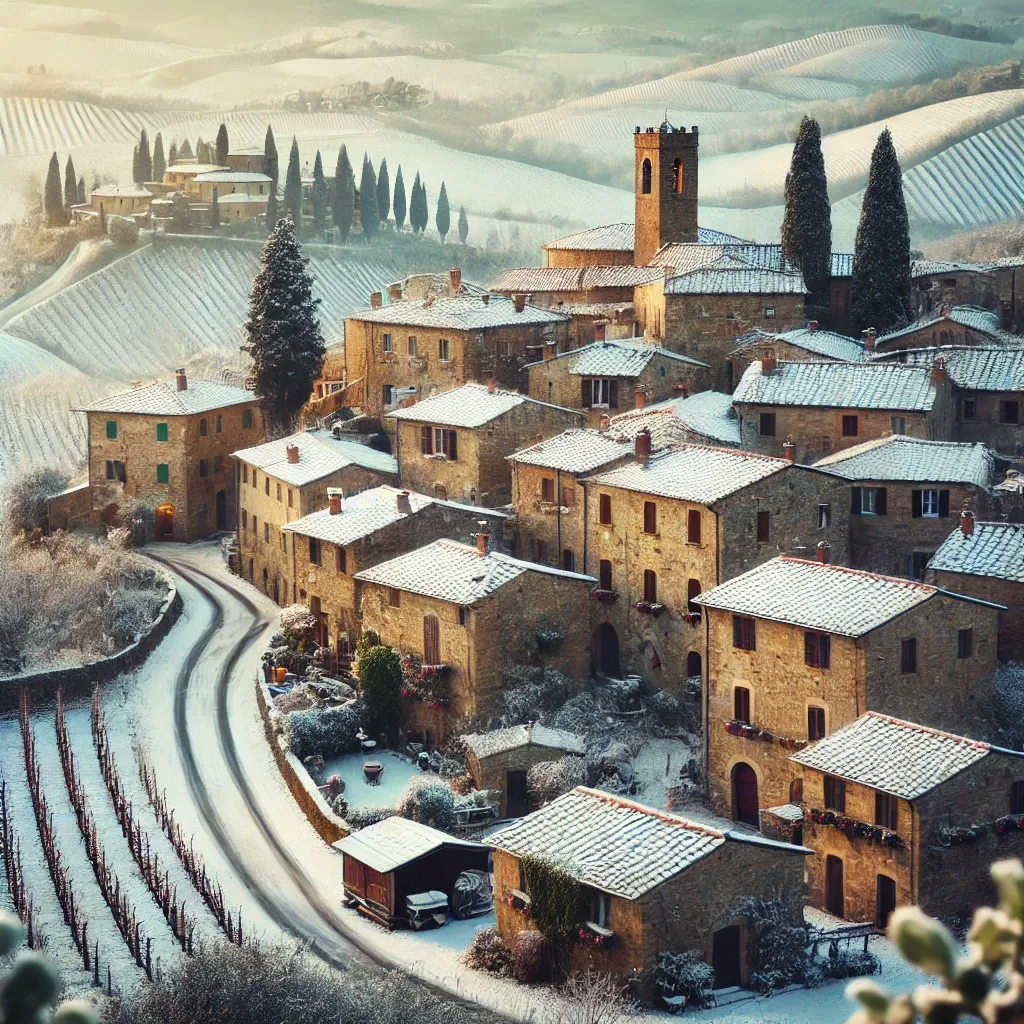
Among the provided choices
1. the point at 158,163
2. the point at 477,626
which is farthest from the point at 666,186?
the point at 158,163

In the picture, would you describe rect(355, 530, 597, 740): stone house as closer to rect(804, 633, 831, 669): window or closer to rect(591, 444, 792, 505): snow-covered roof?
rect(591, 444, 792, 505): snow-covered roof

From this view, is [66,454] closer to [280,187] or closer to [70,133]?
[280,187]

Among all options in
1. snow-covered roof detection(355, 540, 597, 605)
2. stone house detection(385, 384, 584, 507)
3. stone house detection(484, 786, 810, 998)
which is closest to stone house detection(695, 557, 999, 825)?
stone house detection(484, 786, 810, 998)

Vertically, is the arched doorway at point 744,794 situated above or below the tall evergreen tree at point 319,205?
below

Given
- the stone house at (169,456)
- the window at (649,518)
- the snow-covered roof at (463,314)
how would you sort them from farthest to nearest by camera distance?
the stone house at (169,456) → the snow-covered roof at (463,314) → the window at (649,518)

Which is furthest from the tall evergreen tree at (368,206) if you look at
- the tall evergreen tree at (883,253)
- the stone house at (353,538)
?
the stone house at (353,538)

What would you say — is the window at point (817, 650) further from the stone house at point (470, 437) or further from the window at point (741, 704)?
the stone house at point (470, 437)
